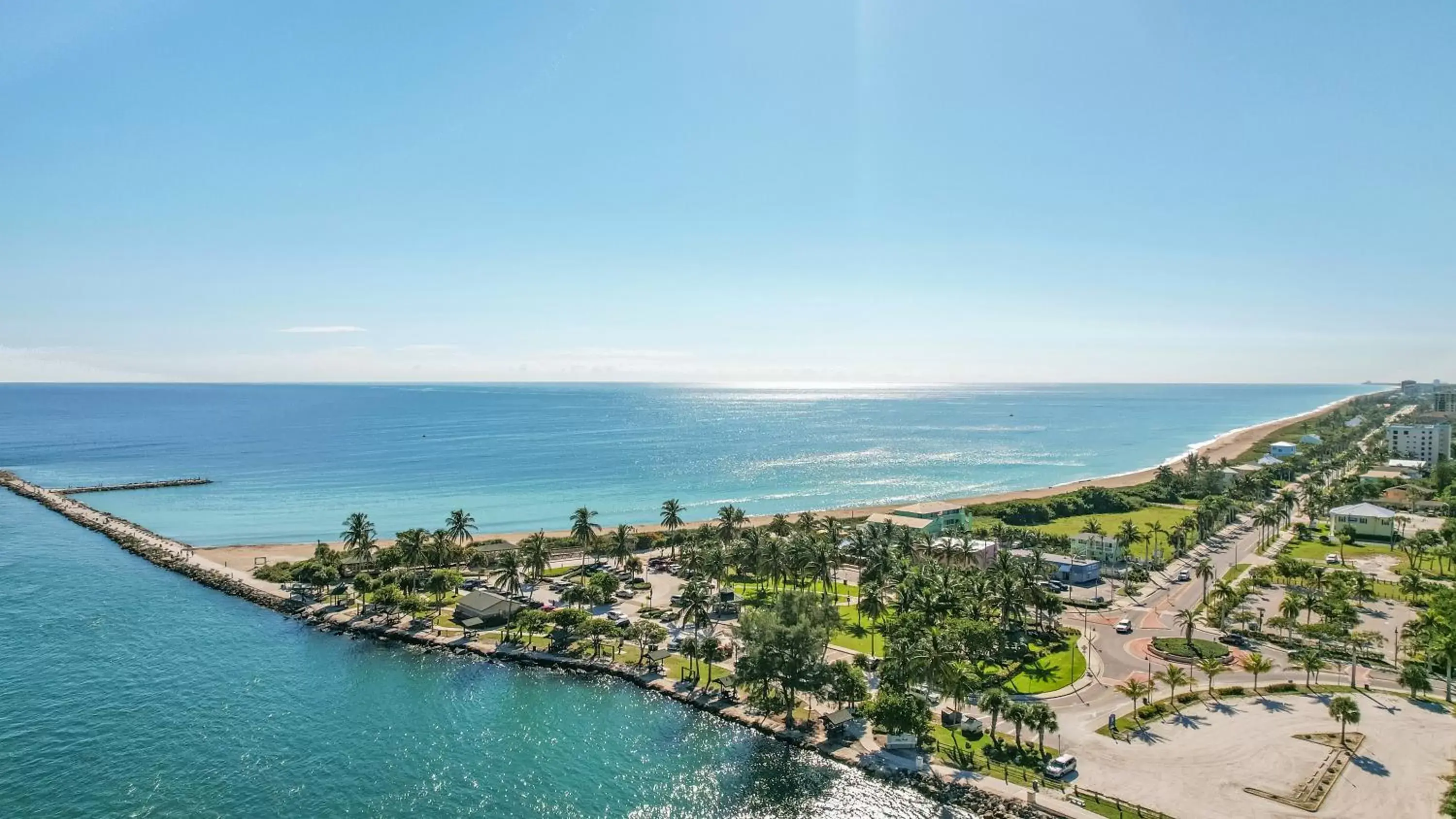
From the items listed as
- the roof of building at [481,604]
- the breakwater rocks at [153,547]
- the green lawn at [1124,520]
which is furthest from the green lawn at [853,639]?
the green lawn at [1124,520]

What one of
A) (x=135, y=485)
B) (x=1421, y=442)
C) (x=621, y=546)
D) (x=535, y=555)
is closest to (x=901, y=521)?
(x=621, y=546)

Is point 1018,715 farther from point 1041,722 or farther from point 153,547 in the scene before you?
point 153,547

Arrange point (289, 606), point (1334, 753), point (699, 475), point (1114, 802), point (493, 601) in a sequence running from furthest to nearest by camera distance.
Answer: point (699, 475) < point (289, 606) < point (493, 601) < point (1334, 753) < point (1114, 802)

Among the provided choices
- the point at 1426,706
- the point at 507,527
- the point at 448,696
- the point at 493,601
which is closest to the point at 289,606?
the point at 493,601

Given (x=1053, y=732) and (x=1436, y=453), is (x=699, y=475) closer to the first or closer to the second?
(x=1053, y=732)

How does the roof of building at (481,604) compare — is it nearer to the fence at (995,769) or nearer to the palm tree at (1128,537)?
the fence at (995,769)

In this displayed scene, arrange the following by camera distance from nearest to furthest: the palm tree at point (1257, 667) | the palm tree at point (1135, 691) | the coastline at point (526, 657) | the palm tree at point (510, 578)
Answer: the coastline at point (526, 657), the palm tree at point (1135, 691), the palm tree at point (1257, 667), the palm tree at point (510, 578)

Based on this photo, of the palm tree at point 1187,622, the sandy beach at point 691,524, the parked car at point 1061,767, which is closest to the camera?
the parked car at point 1061,767
